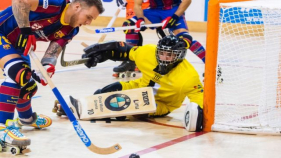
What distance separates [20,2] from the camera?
318cm

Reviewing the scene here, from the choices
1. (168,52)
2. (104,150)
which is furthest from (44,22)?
(168,52)

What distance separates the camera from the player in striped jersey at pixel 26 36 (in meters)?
3.21

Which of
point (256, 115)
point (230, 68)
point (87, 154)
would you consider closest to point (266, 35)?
point (256, 115)

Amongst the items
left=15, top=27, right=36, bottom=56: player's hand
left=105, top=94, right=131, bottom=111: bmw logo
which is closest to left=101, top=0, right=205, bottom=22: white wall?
left=105, top=94, right=131, bottom=111: bmw logo

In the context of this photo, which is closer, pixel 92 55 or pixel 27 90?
pixel 27 90

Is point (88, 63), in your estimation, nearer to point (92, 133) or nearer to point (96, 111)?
point (96, 111)

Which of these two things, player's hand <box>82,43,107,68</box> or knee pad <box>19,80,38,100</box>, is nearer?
knee pad <box>19,80,38,100</box>

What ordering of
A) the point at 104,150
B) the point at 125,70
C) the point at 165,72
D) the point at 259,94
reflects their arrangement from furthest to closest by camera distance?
the point at 125,70
the point at 259,94
the point at 165,72
the point at 104,150

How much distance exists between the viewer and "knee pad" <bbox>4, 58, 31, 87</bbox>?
3230mm

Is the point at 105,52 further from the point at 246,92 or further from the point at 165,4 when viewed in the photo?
the point at 165,4

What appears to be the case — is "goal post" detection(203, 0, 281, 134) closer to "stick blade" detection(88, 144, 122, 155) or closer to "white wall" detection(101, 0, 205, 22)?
"stick blade" detection(88, 144, 122, 155)

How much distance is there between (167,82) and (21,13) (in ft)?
4.78

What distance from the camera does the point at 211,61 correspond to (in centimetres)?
389

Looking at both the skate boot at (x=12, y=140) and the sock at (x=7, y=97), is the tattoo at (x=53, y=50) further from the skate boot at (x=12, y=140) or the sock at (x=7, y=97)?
the skate boot at (x=12, y=140)
